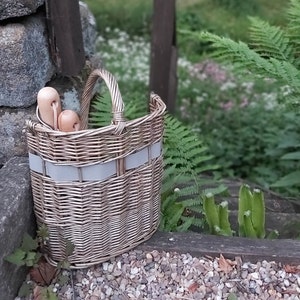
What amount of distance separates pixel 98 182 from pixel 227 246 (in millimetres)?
568

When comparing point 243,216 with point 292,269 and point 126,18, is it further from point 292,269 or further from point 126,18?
point 126,18

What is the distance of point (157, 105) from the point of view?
2.40 metres

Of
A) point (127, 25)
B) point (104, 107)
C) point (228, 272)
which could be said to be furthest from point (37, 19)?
point (127, 25)

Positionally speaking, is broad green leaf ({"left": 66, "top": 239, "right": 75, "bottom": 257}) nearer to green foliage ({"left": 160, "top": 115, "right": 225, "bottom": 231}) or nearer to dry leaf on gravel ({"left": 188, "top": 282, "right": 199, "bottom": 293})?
dry leaf on gravel ({"left": 188, "top": 282, "right": 199, "bottom": 293})

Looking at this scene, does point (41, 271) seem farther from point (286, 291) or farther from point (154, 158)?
point (286, 291)

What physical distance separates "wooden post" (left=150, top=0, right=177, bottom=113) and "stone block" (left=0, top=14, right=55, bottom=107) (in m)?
1.38

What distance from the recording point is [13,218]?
2.23 m

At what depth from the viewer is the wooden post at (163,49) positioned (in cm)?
394

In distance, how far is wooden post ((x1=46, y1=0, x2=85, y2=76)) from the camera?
2.65 meters

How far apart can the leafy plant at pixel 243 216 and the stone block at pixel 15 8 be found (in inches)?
38.6

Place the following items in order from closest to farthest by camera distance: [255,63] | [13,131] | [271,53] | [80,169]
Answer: [80,169] < [13,131] < [255,63] < [271,53]

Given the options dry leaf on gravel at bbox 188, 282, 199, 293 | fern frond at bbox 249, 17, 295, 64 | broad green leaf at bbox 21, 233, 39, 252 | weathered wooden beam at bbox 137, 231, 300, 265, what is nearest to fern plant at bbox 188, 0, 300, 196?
fern frond at bbox 249, 17, 295, 64

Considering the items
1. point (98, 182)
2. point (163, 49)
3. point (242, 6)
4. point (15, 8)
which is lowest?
point (242, 6)

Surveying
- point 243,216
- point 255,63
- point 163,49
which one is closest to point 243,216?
point 243,216
